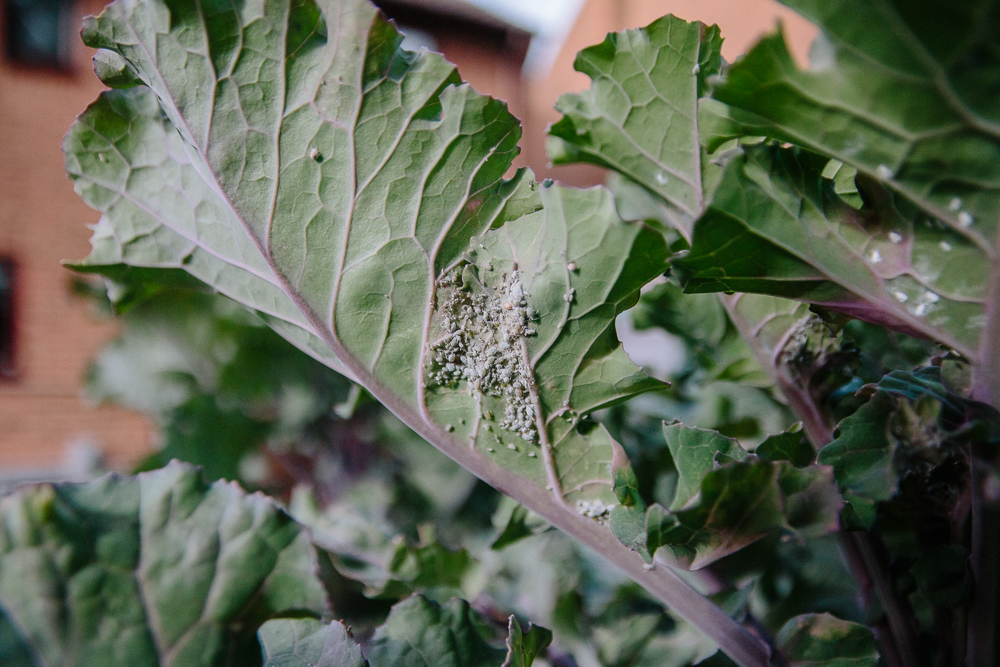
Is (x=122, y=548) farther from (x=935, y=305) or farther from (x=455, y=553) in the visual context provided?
(x=935, y=305)

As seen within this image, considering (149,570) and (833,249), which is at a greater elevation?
(833,249)

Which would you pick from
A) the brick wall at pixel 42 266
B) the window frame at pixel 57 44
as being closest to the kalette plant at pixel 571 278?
the brick wall at pixel 42 266

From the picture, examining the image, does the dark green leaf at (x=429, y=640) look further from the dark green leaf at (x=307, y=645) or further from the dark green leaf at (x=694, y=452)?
the dark green leaf at (x=694, y=452)

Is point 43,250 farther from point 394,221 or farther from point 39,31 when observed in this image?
point 394,221

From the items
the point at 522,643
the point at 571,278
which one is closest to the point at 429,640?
the point at 522,643

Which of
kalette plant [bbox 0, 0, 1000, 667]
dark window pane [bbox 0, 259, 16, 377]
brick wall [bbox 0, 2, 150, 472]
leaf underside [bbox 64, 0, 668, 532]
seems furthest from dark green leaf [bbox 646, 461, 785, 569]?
dark window pane [bbox 0, 259, 16, 377]

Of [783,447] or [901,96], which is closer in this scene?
[901,96]
